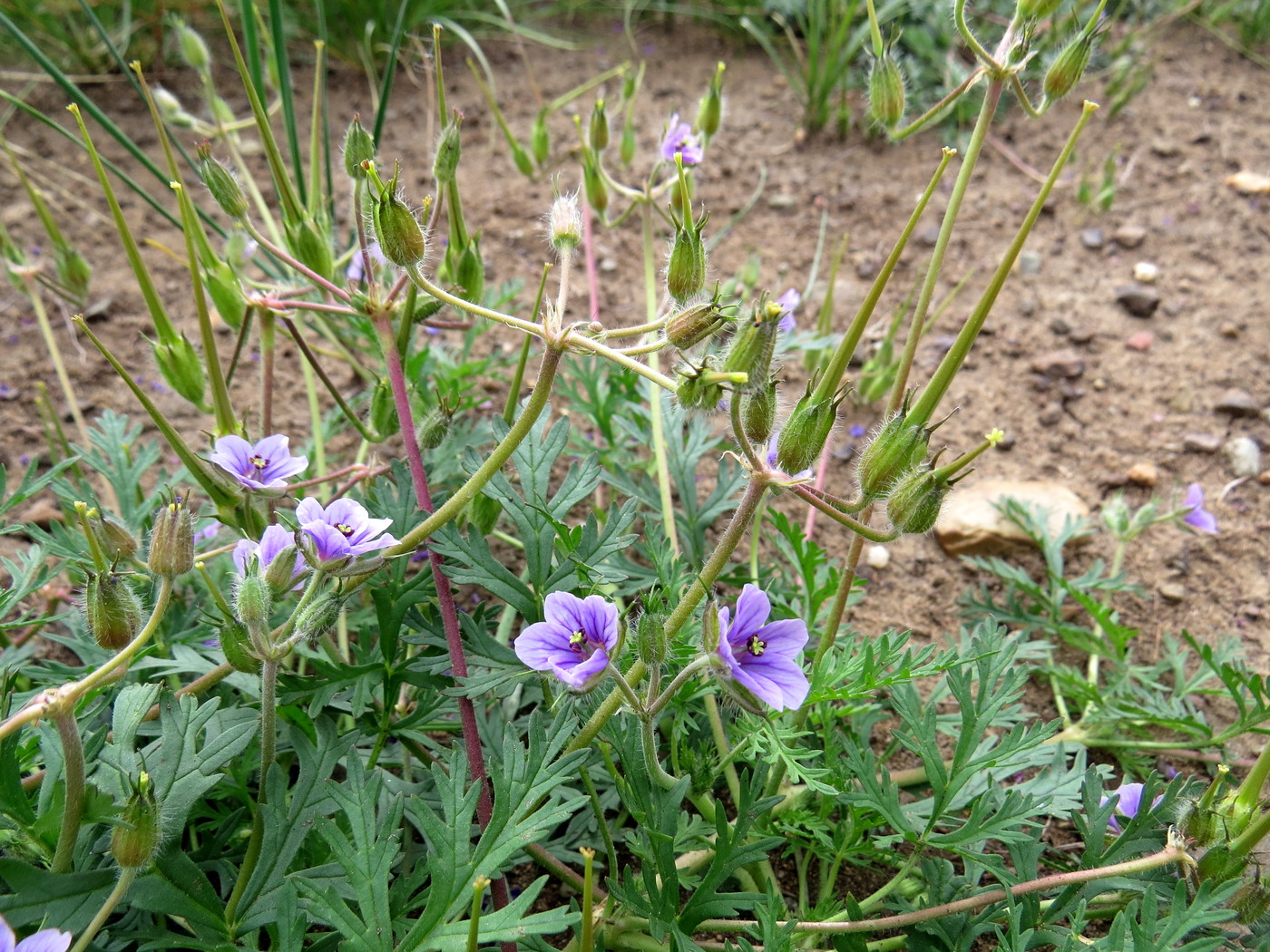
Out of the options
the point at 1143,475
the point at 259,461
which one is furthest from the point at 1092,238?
the point at 259,461

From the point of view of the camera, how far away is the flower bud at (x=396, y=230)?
1222mm

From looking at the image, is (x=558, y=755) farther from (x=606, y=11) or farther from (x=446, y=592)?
(x=606, y=11)

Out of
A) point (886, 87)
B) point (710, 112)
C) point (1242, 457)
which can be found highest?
point (886, 87)

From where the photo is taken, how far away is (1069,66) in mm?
1498

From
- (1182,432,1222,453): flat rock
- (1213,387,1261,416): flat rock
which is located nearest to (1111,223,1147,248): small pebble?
(1213,387,1261,416): flat rock

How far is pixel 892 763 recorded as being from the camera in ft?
6.24

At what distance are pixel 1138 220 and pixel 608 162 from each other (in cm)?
192

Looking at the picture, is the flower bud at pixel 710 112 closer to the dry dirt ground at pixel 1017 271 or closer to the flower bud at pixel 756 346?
the dry dirt ground at pixel 1017 271

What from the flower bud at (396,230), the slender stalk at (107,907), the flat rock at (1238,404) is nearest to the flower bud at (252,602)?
the slender stalk at (107,907)

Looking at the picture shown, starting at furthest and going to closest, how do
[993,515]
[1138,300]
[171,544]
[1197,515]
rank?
[1138,300] → [993,515] → [1197,515] → [171,544]

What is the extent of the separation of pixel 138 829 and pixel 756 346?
92 centimetres

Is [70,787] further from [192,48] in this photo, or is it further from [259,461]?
[192,48]

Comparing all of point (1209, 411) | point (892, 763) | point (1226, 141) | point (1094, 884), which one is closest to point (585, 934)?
point (1094, 884)

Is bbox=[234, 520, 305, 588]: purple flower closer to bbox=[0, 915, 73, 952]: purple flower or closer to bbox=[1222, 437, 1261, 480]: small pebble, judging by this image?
bbox=[0, 915, 73, 952]: purple flower
